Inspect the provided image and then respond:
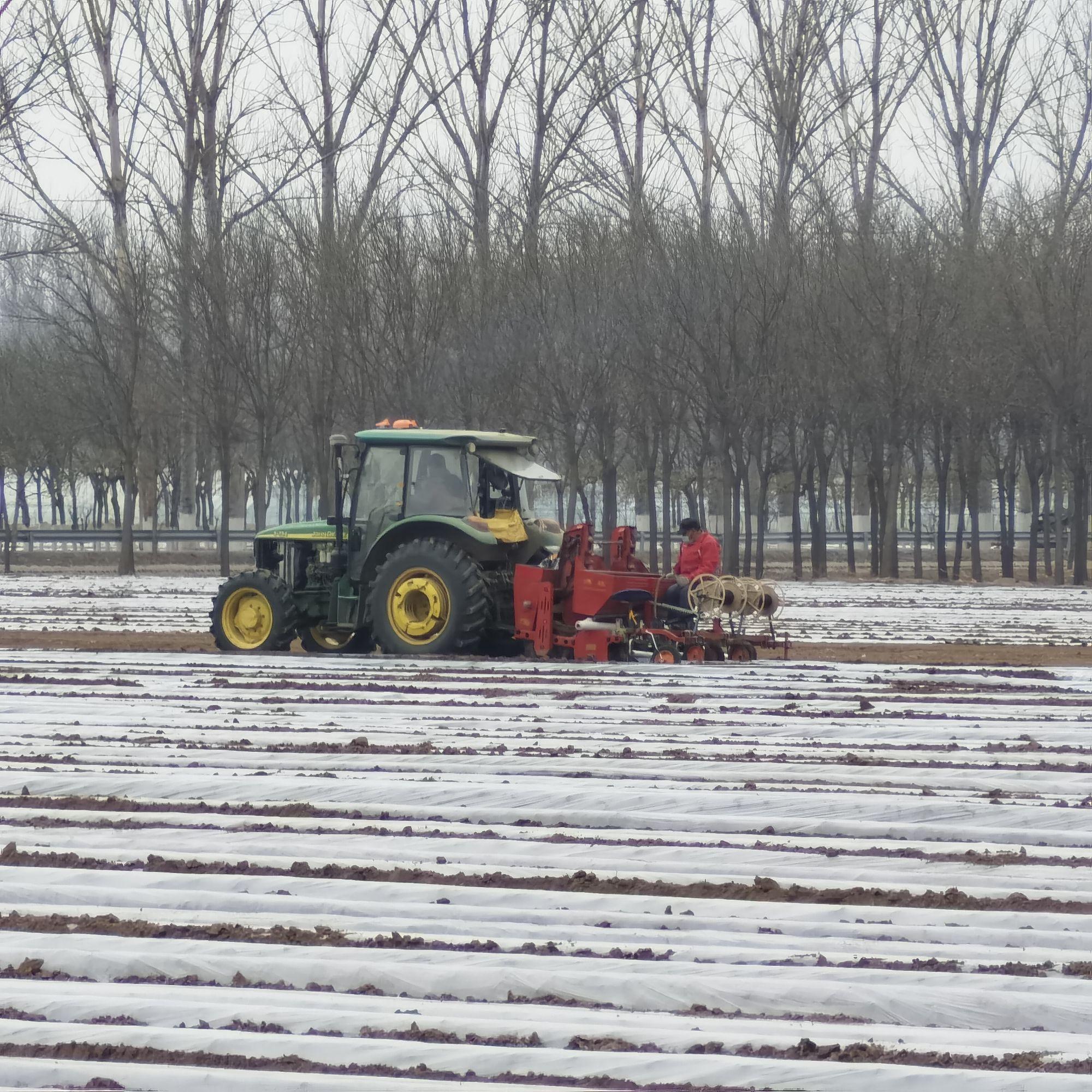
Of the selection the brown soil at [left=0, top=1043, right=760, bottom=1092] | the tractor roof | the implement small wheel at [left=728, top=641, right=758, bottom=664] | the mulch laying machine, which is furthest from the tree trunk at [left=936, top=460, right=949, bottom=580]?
the brown soil at [left=0, top=1043, right=760, bottom=1092]

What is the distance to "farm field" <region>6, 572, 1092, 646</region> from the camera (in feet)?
53.1

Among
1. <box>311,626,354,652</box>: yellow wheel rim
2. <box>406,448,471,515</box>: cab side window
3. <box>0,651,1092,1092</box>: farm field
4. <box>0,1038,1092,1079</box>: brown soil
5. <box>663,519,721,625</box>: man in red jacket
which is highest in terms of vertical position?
<box>406,448,471,515</box>: cab side window

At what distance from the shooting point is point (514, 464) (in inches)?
499

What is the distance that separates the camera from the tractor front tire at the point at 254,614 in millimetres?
13086

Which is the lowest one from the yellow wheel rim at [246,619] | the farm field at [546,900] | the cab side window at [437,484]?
the farm field at [546,900]

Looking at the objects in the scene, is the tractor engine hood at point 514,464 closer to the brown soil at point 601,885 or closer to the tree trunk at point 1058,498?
the brown soil at point 601,885

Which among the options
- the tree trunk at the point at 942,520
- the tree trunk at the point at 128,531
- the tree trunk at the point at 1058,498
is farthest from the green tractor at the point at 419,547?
the tree trunk at the point at 942,520

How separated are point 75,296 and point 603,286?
82.1ft

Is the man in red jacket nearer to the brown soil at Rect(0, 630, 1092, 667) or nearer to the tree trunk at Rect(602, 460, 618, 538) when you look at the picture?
the brown soil at Rect(0, 630, 1092, 667)

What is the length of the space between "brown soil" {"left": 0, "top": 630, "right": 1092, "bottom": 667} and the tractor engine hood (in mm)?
2599

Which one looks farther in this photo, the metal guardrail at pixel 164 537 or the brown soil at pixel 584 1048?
the metal guardrail at pixel 164 537

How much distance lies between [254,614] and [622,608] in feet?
11.4

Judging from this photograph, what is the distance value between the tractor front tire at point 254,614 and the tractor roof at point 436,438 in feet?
5.29

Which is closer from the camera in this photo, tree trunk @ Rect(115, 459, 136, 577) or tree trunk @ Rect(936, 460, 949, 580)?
tree trunk @ Rect(115, 459, 136, 577)
